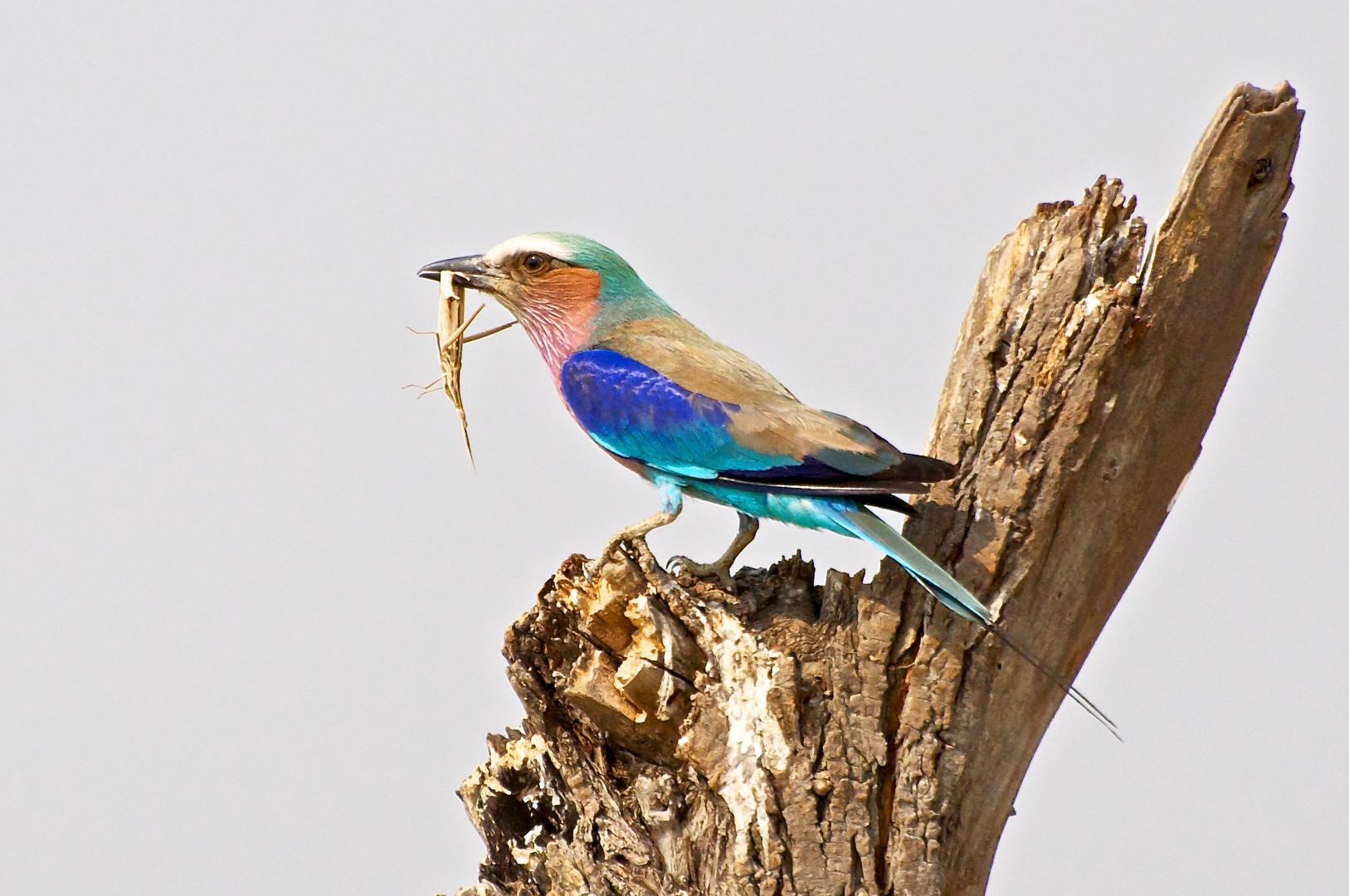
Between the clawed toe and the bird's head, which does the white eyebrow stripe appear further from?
the clawed toe

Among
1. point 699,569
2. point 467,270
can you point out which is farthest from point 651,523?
point 467,270

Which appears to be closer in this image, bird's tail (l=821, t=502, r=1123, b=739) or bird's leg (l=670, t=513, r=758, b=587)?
bird's tail (l=821, t=502, r=1123, b=739)

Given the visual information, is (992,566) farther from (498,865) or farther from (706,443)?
(498,865)

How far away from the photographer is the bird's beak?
496 centimetres

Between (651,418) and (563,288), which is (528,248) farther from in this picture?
(651,418)

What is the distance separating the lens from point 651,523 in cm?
439

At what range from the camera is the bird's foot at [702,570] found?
13.9 feet

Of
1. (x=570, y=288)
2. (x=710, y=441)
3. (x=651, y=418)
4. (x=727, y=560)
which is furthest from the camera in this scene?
(x=570, y=288)

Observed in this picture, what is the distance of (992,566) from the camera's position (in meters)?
4.07

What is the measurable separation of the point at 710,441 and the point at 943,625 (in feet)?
3.03

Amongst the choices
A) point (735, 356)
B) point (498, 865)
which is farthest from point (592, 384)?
point (498, 865)

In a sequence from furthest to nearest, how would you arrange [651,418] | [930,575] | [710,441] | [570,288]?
[570,288] → [651,418] → [710,441] → [930,575]

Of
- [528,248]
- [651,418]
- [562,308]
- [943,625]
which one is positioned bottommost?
[943,625]

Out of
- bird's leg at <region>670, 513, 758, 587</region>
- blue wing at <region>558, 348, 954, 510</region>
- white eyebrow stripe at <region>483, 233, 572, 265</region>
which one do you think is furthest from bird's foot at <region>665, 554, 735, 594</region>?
white eyebrow stripe at <region>483, 233, 572, 265</region>
